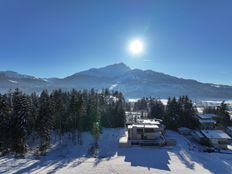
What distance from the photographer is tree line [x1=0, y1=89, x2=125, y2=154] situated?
51.5 meters

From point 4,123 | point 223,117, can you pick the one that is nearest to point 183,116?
point 223,117

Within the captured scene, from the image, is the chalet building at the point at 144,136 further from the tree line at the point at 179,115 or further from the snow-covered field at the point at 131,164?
the tree line at the point at 179,115

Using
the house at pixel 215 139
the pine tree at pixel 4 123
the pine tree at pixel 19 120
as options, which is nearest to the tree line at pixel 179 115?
the house at pixel 215 139

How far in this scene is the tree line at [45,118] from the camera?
51.5 meters

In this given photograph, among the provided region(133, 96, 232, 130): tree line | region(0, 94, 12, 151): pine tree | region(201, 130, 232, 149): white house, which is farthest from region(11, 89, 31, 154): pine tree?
region(133, 96, 232, 130): tree line

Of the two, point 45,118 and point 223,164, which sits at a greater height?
point 45,118

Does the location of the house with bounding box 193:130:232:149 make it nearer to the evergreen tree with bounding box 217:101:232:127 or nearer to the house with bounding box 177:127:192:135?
the house with bounding box 177:127:192:135

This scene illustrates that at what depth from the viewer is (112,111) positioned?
103 metres

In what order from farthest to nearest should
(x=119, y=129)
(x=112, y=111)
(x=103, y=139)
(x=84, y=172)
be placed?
(x=112, y=111), (x=119, y=129), (x=103, y=139), (x=84, y=172)

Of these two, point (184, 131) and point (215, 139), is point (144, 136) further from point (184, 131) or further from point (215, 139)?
point (184, 131)

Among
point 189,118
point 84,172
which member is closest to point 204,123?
point 189,118

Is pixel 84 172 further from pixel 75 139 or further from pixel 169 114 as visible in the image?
pixel 169 114

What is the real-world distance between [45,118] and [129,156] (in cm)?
2162

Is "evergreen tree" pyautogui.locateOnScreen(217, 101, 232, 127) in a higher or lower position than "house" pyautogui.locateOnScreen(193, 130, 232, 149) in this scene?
higher
